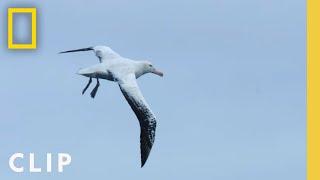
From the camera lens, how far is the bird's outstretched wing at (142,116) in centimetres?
2513

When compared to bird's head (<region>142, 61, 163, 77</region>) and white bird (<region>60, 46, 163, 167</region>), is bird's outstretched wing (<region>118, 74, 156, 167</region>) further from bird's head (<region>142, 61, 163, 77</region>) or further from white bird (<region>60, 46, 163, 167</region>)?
bird's head (<region>142, 61, 163, 77</region>)

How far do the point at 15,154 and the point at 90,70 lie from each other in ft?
11.8

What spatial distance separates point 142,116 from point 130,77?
1734 millimetres

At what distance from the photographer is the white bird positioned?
82.6 ft

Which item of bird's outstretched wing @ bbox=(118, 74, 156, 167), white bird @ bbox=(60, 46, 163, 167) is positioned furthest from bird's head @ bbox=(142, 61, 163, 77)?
bird's outstretched wing @ bbox=(118, 74, 156, 167)

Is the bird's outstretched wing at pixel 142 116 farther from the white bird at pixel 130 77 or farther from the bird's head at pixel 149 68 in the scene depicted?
the bird's head at pixel 149 68

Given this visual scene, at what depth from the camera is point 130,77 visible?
26.4 metres

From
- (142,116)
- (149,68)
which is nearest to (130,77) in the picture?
(149,68)

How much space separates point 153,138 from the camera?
2528 centimetres

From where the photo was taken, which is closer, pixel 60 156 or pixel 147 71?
pixel 60 156

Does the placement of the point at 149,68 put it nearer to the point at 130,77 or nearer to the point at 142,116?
the point at 130,77

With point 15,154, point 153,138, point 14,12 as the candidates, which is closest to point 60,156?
point 15,154

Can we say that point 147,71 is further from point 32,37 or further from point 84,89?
point 32,37

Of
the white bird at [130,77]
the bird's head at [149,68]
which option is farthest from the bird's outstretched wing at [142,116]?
the bird's head at [149,68]
